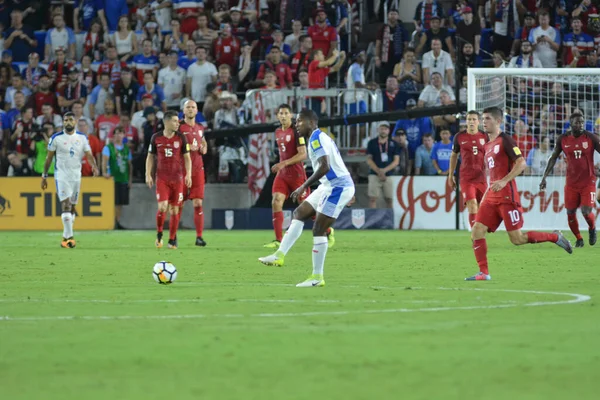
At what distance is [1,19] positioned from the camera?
31.9 meters

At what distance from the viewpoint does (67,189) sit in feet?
68.3

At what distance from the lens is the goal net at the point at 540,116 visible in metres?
25.0

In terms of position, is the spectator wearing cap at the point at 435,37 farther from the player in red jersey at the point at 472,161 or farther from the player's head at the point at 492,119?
the player's head at the point at 492,119

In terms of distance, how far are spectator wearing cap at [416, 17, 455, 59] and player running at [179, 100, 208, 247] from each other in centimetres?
961

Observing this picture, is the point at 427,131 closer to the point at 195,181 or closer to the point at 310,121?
the point at 195,181

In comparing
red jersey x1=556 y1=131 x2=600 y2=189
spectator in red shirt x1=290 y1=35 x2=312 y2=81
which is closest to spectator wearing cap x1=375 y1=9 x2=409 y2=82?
spectator in red shirt x1=290 y1=35 x2=312 y2=81

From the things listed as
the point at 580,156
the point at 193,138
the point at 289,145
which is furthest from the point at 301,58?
the point at 580,156

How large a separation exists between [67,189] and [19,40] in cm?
1127

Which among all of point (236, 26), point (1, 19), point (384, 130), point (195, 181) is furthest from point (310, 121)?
point (1, 19)

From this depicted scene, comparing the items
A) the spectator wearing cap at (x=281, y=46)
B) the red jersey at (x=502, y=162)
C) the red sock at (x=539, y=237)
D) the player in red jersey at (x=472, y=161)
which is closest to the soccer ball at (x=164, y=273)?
the red jersey at (x=502, y=162)

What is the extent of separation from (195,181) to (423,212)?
8.17 metres

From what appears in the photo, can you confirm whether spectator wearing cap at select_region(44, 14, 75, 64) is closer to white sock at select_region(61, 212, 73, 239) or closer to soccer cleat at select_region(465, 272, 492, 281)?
white sock at select_region(61, 212, 73, 239)

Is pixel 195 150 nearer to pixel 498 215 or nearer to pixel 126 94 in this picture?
pixel 498 215

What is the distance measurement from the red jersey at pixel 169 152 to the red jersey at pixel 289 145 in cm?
156
